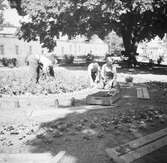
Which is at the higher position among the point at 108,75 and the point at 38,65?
the point at 38,65

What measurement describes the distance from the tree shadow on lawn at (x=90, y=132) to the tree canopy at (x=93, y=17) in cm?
1363

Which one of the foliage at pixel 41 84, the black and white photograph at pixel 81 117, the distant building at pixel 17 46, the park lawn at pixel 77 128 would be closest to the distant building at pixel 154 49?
the distant building at pixel 17 46

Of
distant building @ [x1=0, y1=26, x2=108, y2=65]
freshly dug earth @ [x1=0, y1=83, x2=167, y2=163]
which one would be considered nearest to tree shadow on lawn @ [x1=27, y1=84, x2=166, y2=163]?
freshly dug earth @ [x1=0, y1=83, x2=167, y2=163]

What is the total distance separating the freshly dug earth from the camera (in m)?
6.13

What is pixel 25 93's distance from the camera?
1170 cm

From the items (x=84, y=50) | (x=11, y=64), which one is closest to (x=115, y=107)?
(x=11, y=64)

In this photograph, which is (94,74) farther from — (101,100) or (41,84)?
(101,100)

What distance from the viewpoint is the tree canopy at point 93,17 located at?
21350 mm

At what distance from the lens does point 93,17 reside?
24.1 meters

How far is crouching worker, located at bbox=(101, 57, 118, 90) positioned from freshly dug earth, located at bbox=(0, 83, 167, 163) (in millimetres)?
2575

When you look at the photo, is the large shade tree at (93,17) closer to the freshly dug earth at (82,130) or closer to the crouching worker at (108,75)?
the crouching worker at (108,75)

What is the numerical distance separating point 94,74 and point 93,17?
36.6ft

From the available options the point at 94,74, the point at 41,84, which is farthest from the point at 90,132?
the point at 94,74

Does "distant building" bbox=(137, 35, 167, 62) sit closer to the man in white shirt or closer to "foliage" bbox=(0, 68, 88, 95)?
"foliage" bbox=(0, 68, 88, 95)
